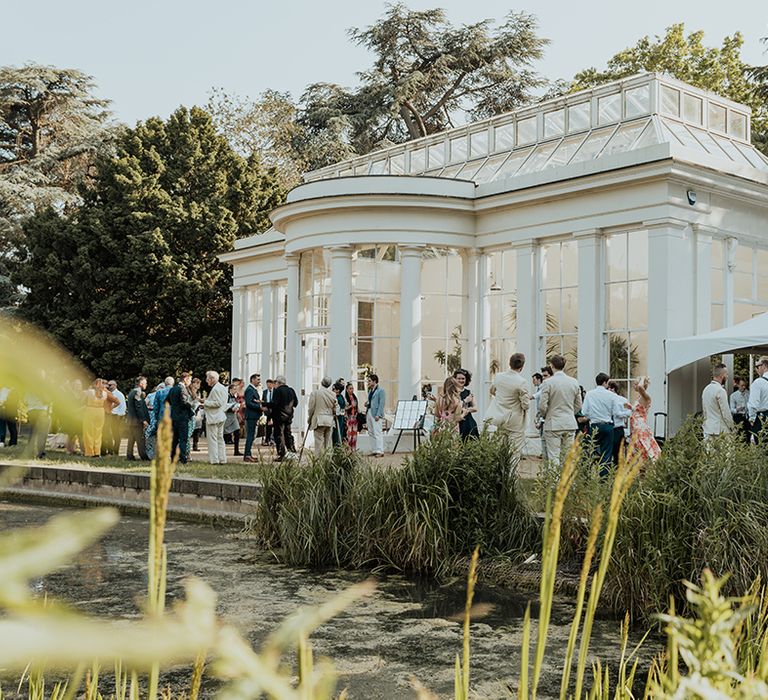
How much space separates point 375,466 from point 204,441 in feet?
55.0

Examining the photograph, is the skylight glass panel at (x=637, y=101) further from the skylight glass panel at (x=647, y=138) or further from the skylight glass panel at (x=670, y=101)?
the skylight glass panel at (x=647, y=138)

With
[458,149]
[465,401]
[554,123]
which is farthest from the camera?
[458,149]

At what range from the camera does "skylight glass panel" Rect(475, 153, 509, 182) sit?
71.5ft

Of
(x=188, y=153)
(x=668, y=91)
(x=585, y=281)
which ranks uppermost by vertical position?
(x=188, y=153)

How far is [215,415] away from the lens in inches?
635

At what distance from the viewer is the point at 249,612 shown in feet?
21.8

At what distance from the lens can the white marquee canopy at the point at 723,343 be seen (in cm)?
1337

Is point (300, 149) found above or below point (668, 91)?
above

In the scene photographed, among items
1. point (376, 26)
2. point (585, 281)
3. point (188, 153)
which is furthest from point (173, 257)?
point (585, 281)

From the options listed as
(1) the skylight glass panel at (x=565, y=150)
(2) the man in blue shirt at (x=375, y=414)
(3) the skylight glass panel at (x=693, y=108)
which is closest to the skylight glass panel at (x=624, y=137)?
(1) the skylight glass panel at (x=565, y=150)

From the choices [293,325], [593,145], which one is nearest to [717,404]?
[593,145]

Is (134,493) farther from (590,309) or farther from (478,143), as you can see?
(478,143)

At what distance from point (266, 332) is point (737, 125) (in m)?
12.6

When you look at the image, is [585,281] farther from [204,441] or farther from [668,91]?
[204,441]
